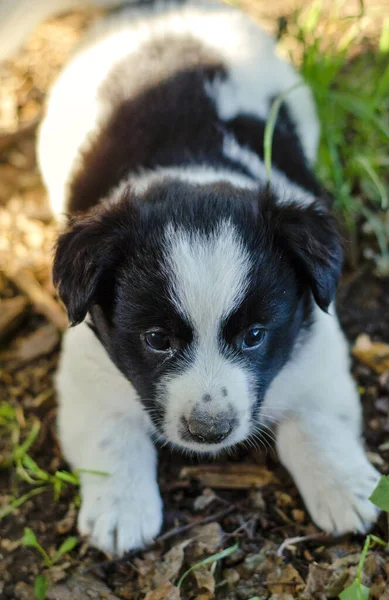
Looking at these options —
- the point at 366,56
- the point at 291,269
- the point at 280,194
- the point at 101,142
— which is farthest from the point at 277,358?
the point at 366,56

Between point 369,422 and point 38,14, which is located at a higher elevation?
point 38,14

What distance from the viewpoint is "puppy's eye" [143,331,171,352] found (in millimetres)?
2564

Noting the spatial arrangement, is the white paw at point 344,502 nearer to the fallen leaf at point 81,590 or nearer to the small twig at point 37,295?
the fallen leaf at point 81,590

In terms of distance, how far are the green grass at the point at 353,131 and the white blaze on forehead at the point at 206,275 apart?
1.55 m

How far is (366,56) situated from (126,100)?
6.33 ft

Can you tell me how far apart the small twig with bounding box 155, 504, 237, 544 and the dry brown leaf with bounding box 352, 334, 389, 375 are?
101cm

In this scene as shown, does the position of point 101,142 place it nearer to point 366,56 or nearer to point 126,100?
point 126,100

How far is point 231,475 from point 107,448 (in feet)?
1.77

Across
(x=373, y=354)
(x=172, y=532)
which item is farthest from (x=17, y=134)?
(x=172, y=532)

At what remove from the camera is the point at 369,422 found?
11.1 ft

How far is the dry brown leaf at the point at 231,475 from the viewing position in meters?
3.16

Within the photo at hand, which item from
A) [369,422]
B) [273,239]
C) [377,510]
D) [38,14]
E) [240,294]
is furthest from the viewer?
[38,14]

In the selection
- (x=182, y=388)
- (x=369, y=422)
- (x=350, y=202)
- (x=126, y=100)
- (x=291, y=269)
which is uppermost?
(x=126, y=100)

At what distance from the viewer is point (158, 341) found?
2.58m
